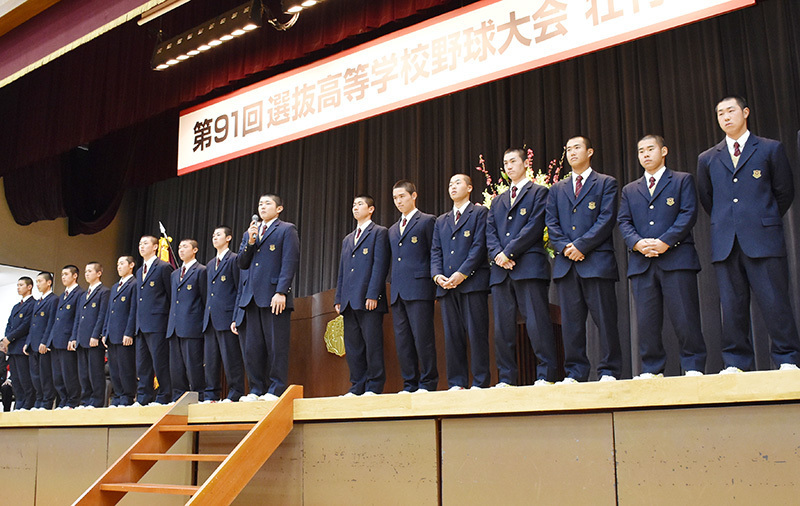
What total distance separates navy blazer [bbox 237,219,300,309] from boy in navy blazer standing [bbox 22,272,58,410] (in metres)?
2.28

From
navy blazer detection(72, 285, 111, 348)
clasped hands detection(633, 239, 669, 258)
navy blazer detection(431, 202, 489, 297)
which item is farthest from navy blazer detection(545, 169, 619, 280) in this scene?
navy blazer detection(72, 285, 111, 348)

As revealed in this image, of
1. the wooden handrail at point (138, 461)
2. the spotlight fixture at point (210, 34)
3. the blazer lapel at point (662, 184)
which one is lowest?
the wooden handrail at point (138, 461)

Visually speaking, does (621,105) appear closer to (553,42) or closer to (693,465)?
(553,42)

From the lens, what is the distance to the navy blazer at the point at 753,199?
302 centimetres

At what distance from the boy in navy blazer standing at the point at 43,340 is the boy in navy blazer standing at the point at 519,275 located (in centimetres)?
381

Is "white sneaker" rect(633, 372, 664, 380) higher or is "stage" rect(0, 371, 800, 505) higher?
"white sneaker" rect(633, 372, 664, 380)

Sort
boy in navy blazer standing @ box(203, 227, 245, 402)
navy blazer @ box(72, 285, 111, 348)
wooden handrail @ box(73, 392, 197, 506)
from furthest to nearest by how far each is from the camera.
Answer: navy blazer @ box(72, 285, 111, 348) → boy in navy blazer standing @ box(203, 227, 245, 402) → wooden handrail @ box(73, 392, 197, 506)

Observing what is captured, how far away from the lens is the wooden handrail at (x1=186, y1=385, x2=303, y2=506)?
Answer: 335 cm

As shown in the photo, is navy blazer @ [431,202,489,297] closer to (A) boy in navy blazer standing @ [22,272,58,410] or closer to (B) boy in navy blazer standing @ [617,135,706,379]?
(B) boy in navy blazer standing @ [617,135,706,379]

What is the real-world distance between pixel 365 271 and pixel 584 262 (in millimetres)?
1236

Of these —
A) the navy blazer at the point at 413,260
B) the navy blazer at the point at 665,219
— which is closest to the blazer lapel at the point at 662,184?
the navy blazer at the point at 665,219

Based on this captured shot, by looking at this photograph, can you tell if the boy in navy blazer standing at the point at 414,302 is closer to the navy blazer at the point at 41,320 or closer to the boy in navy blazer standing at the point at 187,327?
the boy in navy blazer standing at the point at 187,327

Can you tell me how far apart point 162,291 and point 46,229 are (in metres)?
4.96

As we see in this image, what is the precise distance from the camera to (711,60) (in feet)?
18.4
